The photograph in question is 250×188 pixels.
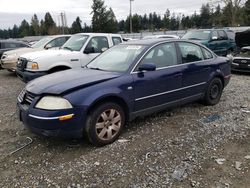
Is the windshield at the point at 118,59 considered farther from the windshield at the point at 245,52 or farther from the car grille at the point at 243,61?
the windshield at the point at 245,52

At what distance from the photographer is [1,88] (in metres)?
9.47

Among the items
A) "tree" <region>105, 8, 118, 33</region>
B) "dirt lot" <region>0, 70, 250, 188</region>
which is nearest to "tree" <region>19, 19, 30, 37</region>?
"tree" <region>105, 8, 118, 33</region>

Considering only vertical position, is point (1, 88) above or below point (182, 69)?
below

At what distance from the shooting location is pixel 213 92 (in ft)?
21.8

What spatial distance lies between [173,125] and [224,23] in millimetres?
46816

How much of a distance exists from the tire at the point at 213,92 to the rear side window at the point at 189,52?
0.70m

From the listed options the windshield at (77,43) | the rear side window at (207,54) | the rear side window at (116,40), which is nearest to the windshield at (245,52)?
the rear side window at (116,40)

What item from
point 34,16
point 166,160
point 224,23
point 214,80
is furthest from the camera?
point 34,16

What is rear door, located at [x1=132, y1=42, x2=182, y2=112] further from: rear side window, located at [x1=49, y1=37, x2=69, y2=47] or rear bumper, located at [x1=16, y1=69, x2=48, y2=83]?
rear side window, located at [x1=49, y1=37, x2=69, y2=47]

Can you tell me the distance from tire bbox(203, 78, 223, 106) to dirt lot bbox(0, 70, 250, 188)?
0.68 metres

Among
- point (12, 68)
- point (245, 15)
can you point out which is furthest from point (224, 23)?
point (12, 68)

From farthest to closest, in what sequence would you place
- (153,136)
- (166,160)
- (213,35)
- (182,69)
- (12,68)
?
(213,35) → (12,68) → (182,69) → (153,136) → (166,160)

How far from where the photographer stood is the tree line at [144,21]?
44.1 meters

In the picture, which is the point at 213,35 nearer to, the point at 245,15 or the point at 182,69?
the point at 182,69
